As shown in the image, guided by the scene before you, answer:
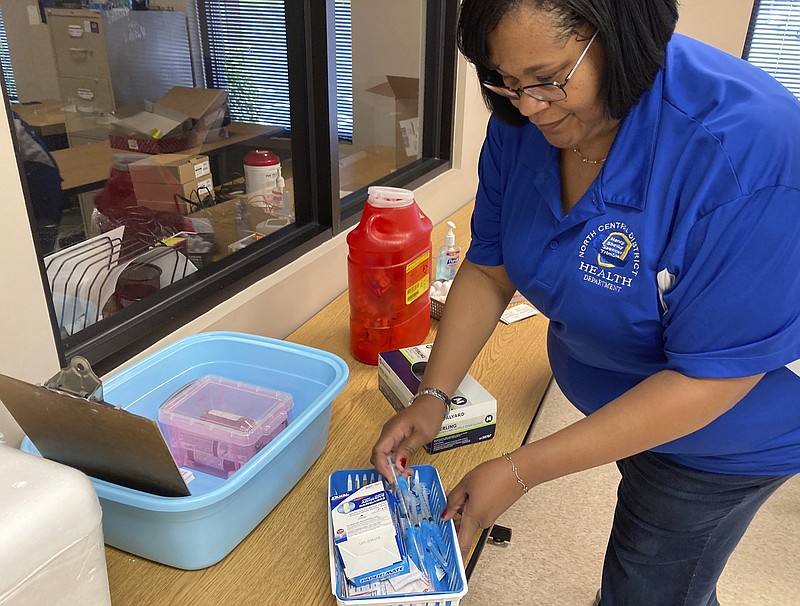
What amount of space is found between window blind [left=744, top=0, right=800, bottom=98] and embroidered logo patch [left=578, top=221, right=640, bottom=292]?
2.98 metres

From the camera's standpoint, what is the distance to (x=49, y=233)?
115 cm

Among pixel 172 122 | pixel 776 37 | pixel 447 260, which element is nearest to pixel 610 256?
pixel 447 260

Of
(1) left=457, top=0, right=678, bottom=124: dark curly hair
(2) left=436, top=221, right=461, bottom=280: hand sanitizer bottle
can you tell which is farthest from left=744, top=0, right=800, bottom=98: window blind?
(1) left=457, top=0, right=678, bottom=124: dark curly hair

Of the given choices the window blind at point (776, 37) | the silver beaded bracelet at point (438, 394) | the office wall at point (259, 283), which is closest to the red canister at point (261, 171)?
the office wall at point (259, 283)

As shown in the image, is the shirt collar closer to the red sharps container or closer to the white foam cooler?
the red sharps container

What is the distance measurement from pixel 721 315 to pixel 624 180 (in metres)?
0.21

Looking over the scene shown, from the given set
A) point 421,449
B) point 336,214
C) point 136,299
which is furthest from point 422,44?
point 421,449

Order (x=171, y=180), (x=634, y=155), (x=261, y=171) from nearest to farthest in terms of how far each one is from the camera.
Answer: (x=634, y=155) → (x=171, y=180) → (x=261, y=171)

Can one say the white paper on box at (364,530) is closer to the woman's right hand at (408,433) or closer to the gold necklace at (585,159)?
the woman's right hand at (408,433)

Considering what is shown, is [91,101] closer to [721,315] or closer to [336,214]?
[336,214]

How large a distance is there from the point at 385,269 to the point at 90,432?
2.25 feet

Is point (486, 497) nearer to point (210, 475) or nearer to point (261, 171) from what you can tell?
point (210, 475)

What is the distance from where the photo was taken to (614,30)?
715 millimetres

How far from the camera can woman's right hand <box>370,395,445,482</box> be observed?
1.00 meters
